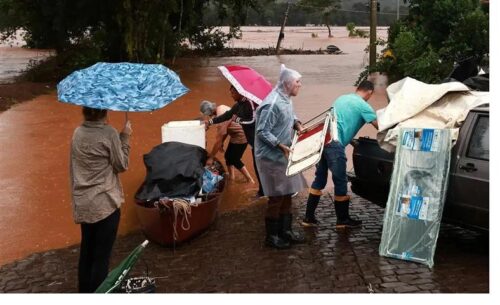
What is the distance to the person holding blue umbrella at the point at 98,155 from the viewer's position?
16.8 feet

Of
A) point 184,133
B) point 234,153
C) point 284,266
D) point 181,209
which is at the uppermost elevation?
point 184,133

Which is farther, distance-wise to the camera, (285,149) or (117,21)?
(117,21)

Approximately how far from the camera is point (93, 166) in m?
5.16

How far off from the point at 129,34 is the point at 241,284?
16.3 meters

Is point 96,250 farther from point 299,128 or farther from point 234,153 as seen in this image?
point 234,153

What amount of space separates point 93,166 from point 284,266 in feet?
7.47

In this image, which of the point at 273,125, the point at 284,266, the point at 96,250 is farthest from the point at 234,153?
the point at 96,250

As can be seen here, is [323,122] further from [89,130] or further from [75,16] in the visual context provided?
[75,16]

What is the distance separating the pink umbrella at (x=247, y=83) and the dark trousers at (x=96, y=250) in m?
3.31

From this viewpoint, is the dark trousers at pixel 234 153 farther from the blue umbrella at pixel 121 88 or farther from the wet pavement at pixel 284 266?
the blue umbrella at pixel 121 88

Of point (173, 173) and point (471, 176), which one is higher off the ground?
point (471, 176)

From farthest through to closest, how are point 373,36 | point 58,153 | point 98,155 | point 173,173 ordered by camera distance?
point 373,36 → point 58,153 → point 173,173 → point 98,155

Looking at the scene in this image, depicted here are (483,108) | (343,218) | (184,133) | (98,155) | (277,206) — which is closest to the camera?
(98,155)

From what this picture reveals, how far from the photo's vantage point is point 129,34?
20.9 meters
